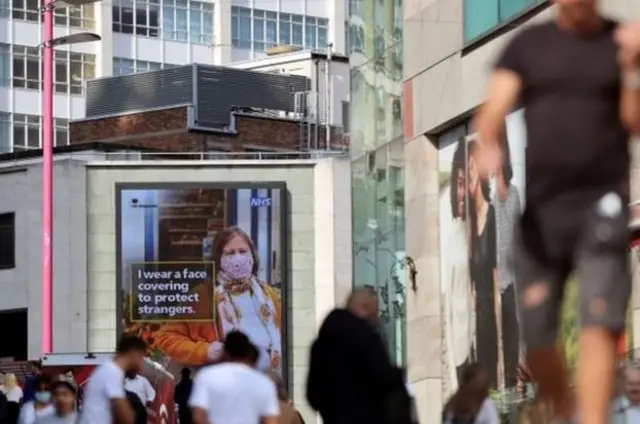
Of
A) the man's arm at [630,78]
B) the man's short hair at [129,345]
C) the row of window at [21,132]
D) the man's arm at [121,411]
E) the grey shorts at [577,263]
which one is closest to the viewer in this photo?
the grey shorts at [577,263]

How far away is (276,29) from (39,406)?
7239 cm

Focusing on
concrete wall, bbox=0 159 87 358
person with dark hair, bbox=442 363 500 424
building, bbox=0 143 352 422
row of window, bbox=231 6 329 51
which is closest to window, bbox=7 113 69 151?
row of window, bbox=231 6 329 51

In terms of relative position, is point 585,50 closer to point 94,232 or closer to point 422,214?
point 422,214

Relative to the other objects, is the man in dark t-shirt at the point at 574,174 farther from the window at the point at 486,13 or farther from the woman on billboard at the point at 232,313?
the woman on billboard at the point at 232,313

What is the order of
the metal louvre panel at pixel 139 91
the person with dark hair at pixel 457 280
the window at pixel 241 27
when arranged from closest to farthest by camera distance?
the person with dark hair at pixel 457 280
the metal louvre panel at pixel 139 91
the window at pixel 241 27

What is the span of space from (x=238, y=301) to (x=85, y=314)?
4.31m

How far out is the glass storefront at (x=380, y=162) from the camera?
112ft

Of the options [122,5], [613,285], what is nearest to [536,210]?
[613,285]

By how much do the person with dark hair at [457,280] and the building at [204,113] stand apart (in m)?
30.2

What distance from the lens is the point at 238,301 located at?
56.0m

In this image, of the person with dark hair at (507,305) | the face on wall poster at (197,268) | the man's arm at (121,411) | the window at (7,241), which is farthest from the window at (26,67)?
the man's arm at (121,411)

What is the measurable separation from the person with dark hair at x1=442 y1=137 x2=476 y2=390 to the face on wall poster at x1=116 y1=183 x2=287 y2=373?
23.9m

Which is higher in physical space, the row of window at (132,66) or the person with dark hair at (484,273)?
the row of window at (132,66)

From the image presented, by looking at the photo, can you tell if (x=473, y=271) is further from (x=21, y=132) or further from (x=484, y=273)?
(x=21, y=132)
